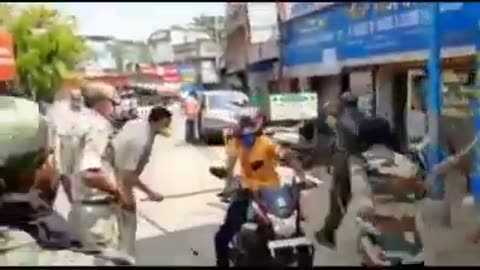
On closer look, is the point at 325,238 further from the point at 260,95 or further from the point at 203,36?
the point at 203,36

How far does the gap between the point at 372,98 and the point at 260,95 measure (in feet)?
1.15

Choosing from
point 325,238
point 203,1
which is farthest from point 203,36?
point 325,238

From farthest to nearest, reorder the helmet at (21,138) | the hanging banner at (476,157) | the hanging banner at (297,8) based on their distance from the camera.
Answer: the hanging banner at (476,157)
the hanging banner at (297,8)
the helmet at (21,138)

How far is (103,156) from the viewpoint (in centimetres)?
348

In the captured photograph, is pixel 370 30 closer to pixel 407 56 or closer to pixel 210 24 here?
pixel 407 56

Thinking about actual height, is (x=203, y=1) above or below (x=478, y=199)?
above

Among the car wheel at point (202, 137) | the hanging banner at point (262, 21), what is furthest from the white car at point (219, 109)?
the hanging banner at point (262, 21)

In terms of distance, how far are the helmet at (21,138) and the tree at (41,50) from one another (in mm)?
87

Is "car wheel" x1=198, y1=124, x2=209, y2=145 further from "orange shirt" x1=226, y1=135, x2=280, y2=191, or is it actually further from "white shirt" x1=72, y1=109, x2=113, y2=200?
"white shirt" x1=72, y1=109, x2=113, y2=200

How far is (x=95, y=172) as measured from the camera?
3480 mm

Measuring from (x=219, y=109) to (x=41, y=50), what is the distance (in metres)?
0.60

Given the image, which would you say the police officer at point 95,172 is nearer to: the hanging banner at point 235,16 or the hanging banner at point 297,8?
the hanging banner at point 235,16

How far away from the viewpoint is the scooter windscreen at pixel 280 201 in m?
3.50

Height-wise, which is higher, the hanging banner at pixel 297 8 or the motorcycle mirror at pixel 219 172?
the hanging banner at pixel 297 8
